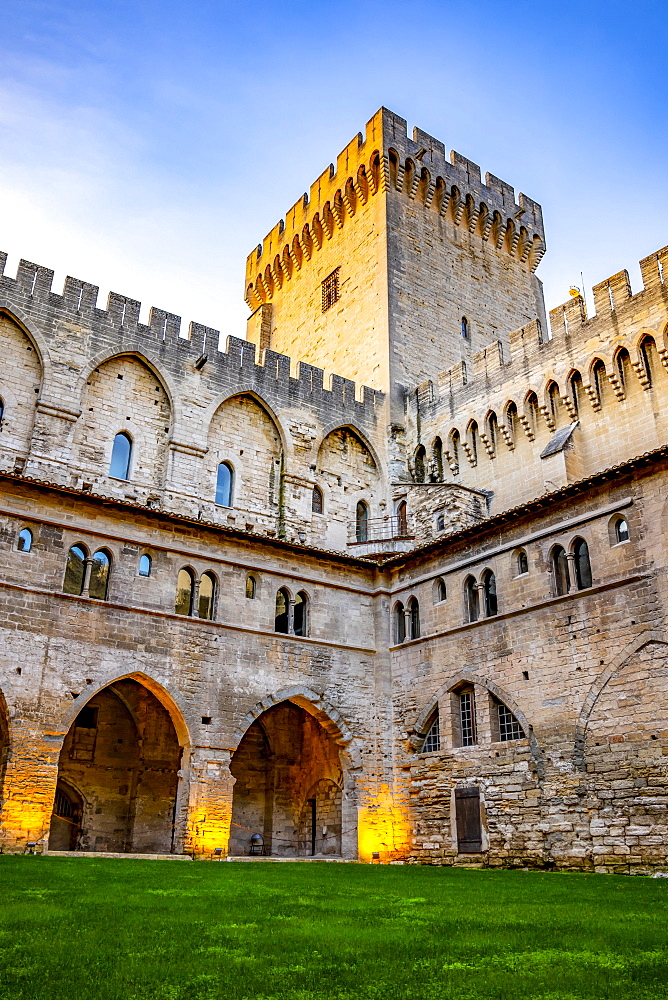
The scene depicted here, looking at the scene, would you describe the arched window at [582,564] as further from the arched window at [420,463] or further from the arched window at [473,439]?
the arched window at [420,463]

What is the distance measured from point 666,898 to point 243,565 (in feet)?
43.5

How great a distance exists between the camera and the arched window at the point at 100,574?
1948cm

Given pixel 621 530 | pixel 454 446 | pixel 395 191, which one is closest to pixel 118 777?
pixel 454 446

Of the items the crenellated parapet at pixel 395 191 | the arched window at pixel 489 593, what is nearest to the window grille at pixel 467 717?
the arched window at pixel 489 593

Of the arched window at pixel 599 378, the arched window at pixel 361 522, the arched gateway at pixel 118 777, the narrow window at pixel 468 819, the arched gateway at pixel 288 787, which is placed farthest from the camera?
the arched window at pixel 361 522

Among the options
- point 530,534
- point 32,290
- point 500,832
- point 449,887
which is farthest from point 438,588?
point 32,290

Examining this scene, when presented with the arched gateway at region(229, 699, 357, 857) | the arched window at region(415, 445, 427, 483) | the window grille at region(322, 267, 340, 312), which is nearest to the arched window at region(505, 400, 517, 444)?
the arched window at region(415, 445, 427, 483)

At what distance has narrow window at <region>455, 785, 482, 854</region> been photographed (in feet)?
60.8

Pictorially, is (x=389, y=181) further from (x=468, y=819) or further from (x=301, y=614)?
(x=468, y=819)

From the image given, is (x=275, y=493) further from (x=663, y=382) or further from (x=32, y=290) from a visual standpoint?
(x=663, y=382)

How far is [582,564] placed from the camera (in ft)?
60.9

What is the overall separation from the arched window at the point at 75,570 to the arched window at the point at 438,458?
1224 centimetres

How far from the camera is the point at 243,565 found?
21438 mm

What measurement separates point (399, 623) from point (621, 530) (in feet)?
23.8
